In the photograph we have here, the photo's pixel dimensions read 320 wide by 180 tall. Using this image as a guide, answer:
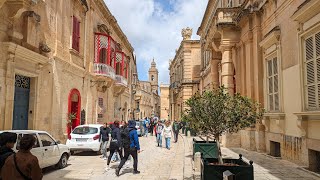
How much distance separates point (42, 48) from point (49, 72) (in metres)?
1.40

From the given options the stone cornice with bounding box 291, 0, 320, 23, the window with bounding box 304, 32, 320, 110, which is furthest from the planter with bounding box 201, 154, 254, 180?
the stone cornice with bounding box 291, 0, 320, 23

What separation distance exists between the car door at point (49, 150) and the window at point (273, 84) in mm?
7992

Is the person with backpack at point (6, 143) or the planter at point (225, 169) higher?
the person with backpack at point (6, 143)

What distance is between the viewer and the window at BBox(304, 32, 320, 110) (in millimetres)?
7745

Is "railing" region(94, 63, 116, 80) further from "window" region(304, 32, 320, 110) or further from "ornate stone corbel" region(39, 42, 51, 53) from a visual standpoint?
"window" region(304, 32, 320, 110)

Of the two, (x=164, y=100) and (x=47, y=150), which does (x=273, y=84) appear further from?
(x=164, y=100)

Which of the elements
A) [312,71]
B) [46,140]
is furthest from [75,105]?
[312,71]

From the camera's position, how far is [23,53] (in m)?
11.5

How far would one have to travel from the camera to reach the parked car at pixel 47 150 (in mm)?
8414

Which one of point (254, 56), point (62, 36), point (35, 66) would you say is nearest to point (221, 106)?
point (254, 56)

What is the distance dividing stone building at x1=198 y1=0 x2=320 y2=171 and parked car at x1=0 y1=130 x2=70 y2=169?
7628 mm

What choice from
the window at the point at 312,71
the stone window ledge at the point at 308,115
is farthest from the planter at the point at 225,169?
the window at the point at 312,71

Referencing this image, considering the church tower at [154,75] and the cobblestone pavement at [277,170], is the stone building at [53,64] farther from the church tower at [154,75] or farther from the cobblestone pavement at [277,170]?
the church tower at [154,75]

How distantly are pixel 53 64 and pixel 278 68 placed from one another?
→ 10.3 meters
